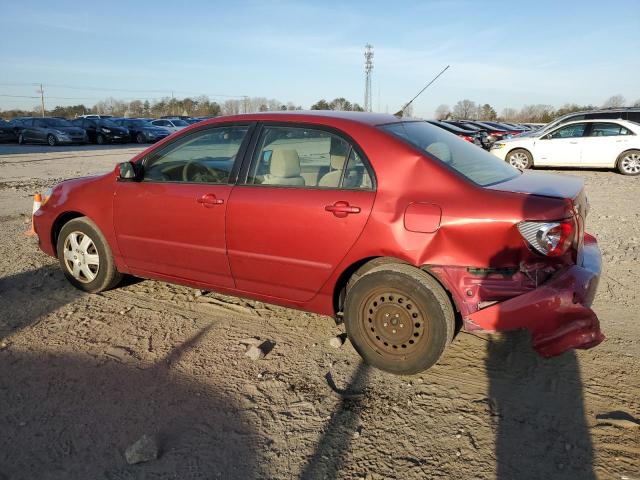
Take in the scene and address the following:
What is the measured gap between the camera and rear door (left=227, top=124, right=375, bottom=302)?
3252mm

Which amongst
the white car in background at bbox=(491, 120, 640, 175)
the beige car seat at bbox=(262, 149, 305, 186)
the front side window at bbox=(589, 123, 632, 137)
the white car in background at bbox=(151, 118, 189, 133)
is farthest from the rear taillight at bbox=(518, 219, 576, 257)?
the white car in background at bbox=(151, 118, 189, 133)

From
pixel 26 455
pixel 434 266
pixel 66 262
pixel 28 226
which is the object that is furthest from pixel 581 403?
pixel 28 226

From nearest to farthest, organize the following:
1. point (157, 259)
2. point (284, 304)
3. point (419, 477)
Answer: point (419, 477), point (284, 304), point (157, 259)

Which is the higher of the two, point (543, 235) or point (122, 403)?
point (543, 235)

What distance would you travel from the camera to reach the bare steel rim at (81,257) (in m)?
4.49

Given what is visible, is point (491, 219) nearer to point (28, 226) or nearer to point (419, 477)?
point (419, 477)

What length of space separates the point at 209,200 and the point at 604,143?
13.2m

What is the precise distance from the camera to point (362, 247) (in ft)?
10.4

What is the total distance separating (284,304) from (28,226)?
17.0 ft

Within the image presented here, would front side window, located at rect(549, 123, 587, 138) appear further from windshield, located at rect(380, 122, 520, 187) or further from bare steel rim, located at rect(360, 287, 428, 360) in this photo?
bare steel rim, located at rect(360, 287, 428, 360)

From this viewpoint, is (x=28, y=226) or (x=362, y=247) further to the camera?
(x=28, y=226)

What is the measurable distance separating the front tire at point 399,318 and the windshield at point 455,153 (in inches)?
29.9

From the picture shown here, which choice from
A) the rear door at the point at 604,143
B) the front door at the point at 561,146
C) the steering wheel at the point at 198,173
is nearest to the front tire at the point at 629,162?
the rear door at the point at 604,143

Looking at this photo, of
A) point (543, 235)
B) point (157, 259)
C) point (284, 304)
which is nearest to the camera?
point (543, 235)
